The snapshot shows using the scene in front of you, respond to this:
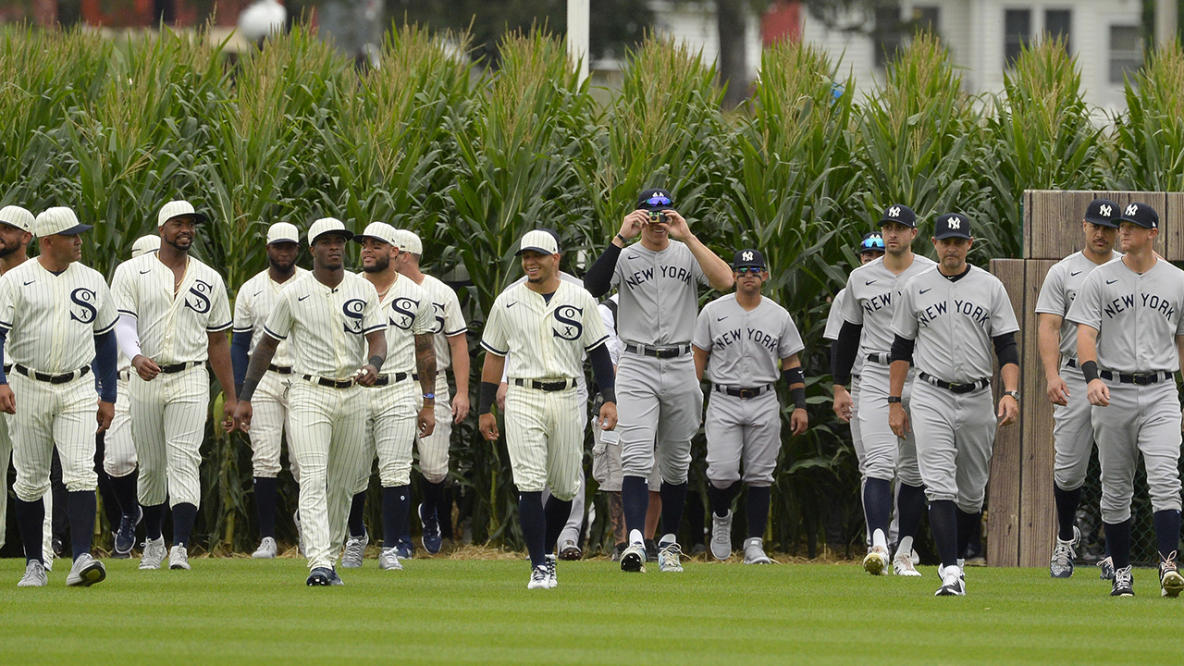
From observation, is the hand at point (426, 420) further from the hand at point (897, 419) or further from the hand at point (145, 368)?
the hand at point (897, 419)

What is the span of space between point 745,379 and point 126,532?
4.69 m

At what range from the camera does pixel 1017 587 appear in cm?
1254

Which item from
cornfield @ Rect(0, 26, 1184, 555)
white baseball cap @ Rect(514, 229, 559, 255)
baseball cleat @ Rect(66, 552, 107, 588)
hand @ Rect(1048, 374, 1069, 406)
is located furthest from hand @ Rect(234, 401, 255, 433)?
hand @ Rect(1048, 374, 1069, 406)

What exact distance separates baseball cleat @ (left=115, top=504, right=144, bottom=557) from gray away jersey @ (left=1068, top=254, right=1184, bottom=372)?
274 inches

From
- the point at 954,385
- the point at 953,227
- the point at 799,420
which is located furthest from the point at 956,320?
the point at 799,420

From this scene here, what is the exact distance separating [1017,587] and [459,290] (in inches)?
217

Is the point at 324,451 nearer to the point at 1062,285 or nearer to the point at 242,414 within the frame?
the point at 242,414

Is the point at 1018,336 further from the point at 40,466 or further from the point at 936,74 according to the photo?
the point at 40,466

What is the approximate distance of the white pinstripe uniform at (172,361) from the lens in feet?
42.8

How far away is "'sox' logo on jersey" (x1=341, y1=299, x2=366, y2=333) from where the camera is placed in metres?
12.2

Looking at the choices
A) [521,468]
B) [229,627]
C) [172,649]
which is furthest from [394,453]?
[172,649]

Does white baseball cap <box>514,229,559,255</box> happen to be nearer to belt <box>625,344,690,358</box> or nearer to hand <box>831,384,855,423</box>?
belt <box>625,344,690,358</box>

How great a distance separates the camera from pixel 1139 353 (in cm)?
1170

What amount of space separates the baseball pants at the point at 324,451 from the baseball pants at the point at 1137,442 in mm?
4533
